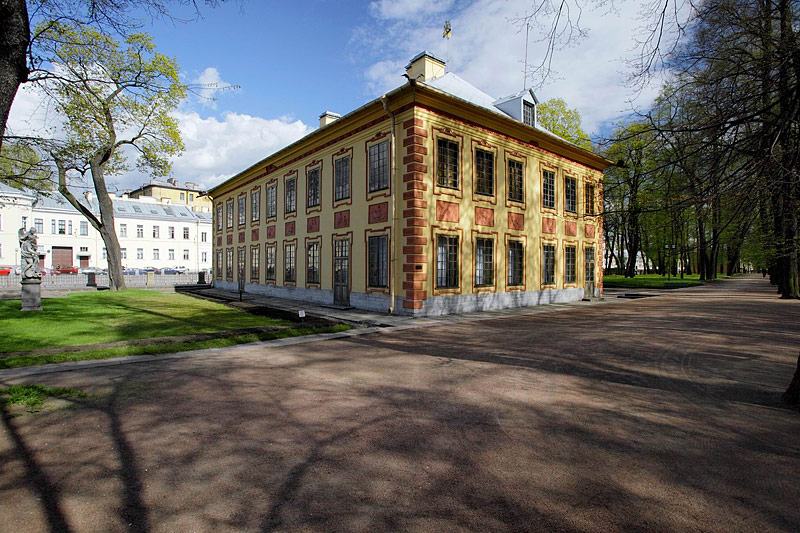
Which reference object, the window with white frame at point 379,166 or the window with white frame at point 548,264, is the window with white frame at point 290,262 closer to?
the window with white frame at point 379,166

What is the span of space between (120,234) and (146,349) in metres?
55.6

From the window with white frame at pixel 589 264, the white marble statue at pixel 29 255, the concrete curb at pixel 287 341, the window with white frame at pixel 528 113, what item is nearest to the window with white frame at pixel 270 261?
the white marble statue at pixel 29 255

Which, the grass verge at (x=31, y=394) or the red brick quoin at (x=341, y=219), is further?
the red brick quoin at (x=341, y=219)

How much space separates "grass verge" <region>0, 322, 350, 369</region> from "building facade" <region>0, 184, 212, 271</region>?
45941 millimetres

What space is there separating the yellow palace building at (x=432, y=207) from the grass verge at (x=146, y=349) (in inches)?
207

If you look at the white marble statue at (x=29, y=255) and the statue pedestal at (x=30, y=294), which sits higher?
the white marble statue at (x=29, y=255)

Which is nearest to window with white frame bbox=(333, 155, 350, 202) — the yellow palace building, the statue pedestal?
→ the yellow palace building

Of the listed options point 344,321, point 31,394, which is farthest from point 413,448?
point 344,321

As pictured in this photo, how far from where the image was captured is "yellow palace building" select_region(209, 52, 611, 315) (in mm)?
15539

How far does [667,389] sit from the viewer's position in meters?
6.20

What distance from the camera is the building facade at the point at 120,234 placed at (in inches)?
1838

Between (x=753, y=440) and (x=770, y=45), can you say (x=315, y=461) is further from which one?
(x=770, y=45)

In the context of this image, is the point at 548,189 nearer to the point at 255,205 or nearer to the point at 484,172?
the point at 484,172

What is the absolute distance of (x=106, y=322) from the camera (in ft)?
41.8
